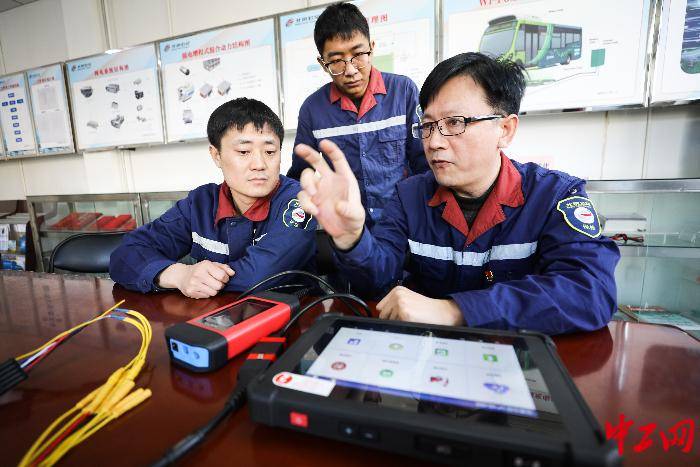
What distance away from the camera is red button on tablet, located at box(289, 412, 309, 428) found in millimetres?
353

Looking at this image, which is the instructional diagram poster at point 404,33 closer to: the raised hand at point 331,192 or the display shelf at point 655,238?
the display shelf at point 655,238

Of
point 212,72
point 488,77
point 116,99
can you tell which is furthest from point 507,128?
point 116,99

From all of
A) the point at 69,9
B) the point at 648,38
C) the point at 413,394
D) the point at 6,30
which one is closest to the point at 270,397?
the point at 413,394

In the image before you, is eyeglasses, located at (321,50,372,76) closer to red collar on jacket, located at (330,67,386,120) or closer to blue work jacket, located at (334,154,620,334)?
red collar on jacket, located at (330,67,386,120)

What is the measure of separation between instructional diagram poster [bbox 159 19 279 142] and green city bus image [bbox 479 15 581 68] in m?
1.48

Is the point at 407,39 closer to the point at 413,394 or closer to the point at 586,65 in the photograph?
the point at 586,65

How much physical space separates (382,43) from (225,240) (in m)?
1.71

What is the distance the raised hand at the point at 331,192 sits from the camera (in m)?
0.67

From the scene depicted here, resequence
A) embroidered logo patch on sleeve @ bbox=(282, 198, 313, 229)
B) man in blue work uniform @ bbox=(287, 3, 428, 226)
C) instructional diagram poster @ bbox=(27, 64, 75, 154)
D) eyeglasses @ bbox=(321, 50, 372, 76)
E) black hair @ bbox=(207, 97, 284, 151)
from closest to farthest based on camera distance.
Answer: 1. embroidered logo patch on sleeve @ bbox=(282, 198, 313, 229)
2. black hair @ bbox=(207, 97, 284, 151)
3. eyeglasses @ bbox=(321, 50, 372, 76)
4. man in blue work uniform @ bbox=(287, 3, 428, 226)
5. instructional diagram poster @ bbox=(27, 64, 75, 154)

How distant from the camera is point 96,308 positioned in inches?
33.8

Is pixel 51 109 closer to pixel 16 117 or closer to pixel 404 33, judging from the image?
pixel 16 117

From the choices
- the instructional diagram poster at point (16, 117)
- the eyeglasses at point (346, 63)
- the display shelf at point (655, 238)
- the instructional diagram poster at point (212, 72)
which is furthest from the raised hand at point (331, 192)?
the instructional diagram poster at point (16, 117)

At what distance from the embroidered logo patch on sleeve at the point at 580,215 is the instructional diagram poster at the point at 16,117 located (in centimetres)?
450

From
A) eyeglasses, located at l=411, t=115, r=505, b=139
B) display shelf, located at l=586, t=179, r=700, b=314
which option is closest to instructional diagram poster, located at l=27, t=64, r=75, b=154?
eyeglasses, located at l=411, t=115, r=505, b=139
